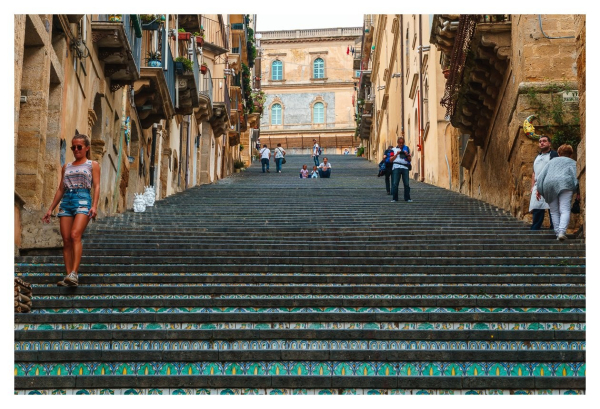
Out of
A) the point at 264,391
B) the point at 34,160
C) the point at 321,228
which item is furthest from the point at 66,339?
the point at 321,228

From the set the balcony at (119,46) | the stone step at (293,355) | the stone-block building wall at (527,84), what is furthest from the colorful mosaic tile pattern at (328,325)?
the balcony at (119,46)

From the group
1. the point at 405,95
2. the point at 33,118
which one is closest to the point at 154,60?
the point at 33,118

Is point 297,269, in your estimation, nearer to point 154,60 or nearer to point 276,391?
point 276,391

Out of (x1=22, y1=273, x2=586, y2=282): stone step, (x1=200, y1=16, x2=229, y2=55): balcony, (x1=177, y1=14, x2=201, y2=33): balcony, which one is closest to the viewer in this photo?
(x1=22, y1=273, x2=586, y2=282): stone step

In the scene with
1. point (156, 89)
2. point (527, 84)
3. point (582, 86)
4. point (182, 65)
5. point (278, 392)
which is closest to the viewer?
point (278, 392)

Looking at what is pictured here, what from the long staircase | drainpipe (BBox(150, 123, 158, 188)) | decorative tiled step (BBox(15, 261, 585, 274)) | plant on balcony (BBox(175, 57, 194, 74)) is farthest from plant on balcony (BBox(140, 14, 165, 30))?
decorative tiled step (BBox(15, 261, 585, 274))

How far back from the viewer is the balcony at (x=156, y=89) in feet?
66.3

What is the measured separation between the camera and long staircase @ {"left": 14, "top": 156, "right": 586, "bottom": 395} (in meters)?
6.16

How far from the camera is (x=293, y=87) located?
250ft

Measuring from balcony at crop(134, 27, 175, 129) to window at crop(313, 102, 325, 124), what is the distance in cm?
5180

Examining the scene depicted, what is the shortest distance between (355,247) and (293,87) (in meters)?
66.1

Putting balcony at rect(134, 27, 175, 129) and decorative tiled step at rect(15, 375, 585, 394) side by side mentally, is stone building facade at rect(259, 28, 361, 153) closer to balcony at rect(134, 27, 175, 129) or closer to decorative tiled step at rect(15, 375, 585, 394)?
balcony at rect(134, 27, 175, 129)

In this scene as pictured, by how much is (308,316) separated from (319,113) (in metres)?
67.9

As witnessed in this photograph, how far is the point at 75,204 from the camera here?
8.45 metres
